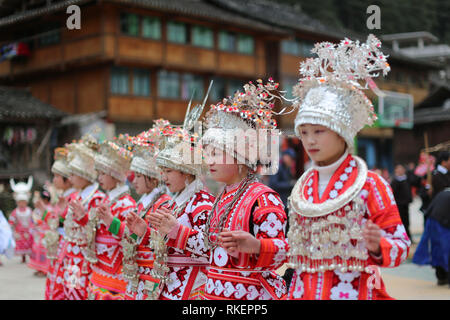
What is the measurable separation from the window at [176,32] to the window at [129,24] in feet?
5.17

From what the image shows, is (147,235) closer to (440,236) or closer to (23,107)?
(440,236)

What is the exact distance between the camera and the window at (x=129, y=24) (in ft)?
66.9

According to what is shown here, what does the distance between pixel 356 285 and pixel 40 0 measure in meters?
18.0

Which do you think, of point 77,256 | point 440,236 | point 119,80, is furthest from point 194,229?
point 119,80

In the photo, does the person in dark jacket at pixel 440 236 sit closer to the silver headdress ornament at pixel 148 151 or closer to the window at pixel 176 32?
the silver headdress ornament at pixel 148 151

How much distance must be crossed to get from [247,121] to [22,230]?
9482mm

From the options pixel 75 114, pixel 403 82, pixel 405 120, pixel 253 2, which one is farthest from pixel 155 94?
pixel 403 82

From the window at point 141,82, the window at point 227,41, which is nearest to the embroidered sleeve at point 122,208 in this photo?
the window at point 141,82

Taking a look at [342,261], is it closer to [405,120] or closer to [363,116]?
[363,116]

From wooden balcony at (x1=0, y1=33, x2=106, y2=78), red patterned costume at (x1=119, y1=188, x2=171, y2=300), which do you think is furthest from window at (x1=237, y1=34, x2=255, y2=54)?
red patterned costume at (x1=119, y1=188, x2=171, y2=300)

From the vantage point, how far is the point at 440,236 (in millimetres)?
8250

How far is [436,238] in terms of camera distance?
834 centimetres

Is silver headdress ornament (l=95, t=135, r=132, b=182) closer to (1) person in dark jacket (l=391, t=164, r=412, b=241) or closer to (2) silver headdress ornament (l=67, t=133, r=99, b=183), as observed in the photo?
(2) silver headdress ornament (l=67, t=133, r=99, b=183)
